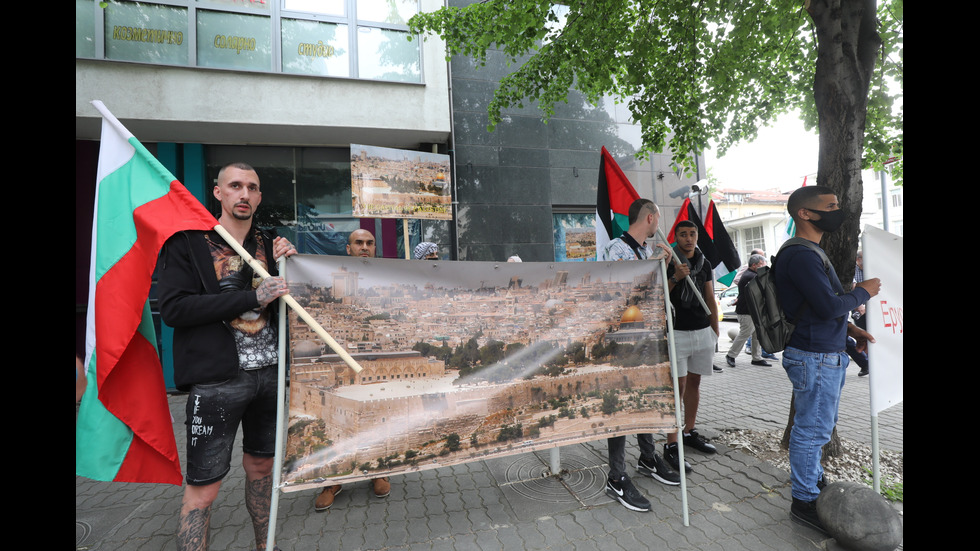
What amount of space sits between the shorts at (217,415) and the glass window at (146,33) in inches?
268

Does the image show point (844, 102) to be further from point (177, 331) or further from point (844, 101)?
point (177, 331)

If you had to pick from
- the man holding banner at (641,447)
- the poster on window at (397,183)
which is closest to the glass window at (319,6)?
the poster on window at (397,183)

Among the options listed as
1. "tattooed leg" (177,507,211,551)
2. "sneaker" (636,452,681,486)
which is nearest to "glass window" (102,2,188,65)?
"tattooed leg" (177,507,211,551)

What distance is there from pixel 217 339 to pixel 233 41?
6.81 meters

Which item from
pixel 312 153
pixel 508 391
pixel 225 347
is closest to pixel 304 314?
pixel 225 347

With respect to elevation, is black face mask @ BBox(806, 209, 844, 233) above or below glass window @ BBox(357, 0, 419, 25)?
below

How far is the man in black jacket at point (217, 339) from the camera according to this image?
6.84 ft

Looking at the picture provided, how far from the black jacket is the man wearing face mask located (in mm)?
3120

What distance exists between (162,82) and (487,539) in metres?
7.69

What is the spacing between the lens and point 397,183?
16.2ft

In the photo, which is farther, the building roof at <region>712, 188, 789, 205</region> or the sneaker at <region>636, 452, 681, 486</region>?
the building roof at <region>712, 188, 789, 205</region>

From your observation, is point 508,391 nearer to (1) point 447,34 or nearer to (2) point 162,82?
(1) point 447,34

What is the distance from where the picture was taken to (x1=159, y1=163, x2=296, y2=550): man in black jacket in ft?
6.84

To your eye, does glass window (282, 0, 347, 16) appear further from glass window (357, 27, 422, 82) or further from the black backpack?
the black backpack
